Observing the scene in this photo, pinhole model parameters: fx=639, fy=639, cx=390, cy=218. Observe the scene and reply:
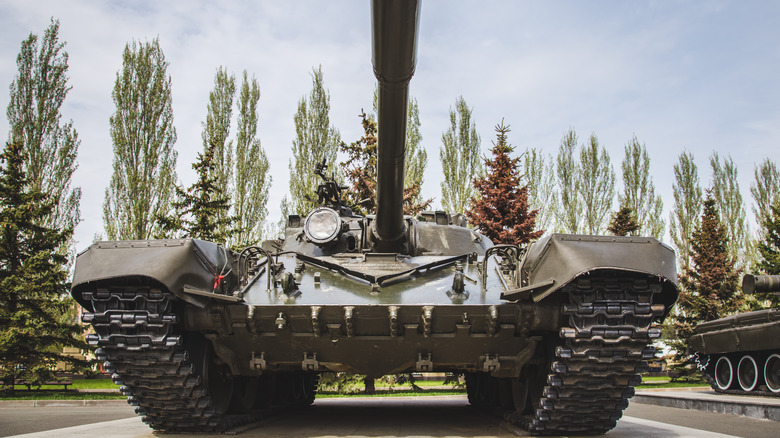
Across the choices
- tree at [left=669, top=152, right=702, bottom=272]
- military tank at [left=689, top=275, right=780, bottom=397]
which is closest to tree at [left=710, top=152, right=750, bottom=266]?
tree at [left=669, top=152, right=702, bottom=272]

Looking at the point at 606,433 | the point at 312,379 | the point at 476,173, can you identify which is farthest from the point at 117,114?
the point at 606,433

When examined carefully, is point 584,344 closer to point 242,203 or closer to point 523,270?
Answer: point 523,270

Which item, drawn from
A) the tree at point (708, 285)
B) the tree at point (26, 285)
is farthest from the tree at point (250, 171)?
the tree at point (708, 285)

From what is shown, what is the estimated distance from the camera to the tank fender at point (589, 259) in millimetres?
6039

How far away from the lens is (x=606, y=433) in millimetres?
7602

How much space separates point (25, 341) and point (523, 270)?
646 inches

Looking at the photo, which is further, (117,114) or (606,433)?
(117,114)

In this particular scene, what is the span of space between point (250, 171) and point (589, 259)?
79.2 ft

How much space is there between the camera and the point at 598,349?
6297 millimetres

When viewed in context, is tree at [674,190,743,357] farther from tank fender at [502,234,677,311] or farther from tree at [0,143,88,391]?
tree at [0,143,88,391]

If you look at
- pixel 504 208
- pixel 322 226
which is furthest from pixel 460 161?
pixel 322 226

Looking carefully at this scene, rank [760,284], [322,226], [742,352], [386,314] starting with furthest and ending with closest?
[742,352], [760,284], [322,226], [386,314]

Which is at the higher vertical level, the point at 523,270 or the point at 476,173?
the point at 476,173

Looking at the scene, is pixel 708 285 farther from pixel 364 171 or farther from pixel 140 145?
pixel 140 145
